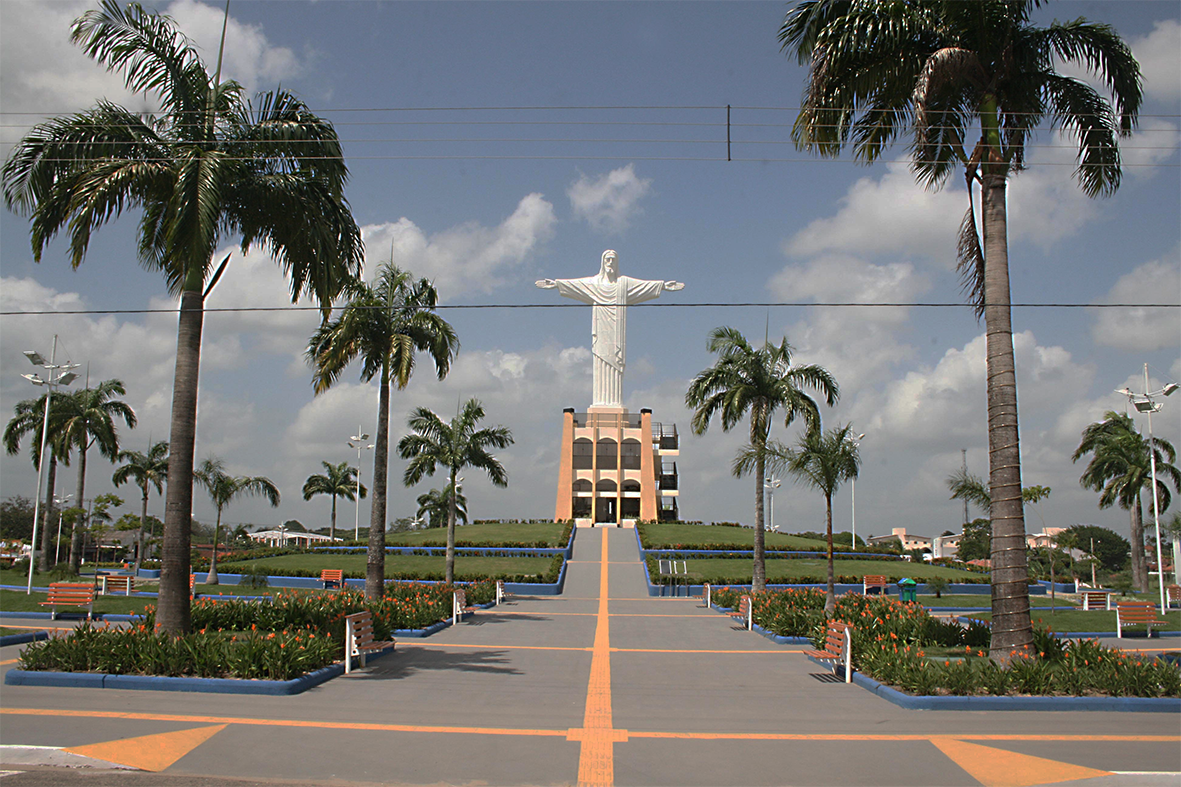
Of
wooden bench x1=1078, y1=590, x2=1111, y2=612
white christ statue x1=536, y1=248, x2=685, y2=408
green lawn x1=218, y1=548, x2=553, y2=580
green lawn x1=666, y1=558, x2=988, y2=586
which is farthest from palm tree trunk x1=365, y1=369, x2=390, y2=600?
white christ statue x1=536, y1=248, x2=685, y2=408

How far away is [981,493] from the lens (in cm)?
2419

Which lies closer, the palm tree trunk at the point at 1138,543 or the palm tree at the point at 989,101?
the palm tree at the point at 989,101

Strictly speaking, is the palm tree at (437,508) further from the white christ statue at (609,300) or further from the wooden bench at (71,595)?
the wooden bench at (71,595)

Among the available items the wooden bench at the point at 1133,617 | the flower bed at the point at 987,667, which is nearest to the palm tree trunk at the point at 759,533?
the wooden bench at the point at 1133,617

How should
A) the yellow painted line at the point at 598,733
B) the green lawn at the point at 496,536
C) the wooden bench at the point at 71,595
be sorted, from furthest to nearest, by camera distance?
the green lawn at the point at 496,536 → the wooden bench at the point at 71,595 → the yellow painted line at the point at 598,733

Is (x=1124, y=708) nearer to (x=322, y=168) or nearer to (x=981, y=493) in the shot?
(x=322, y=168)

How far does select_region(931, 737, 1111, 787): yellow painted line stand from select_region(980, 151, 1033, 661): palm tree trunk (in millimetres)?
3497

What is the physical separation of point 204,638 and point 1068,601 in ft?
92.4

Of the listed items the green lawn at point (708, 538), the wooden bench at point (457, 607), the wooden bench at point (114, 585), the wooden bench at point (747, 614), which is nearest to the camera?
the wooden bench at point (747, 614)

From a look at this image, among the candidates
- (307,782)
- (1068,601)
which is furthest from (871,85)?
(1068,601)

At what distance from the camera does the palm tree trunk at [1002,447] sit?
10773 mm

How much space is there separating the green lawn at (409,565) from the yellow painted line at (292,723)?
21805mm

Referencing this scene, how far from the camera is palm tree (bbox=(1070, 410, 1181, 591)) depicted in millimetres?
32625

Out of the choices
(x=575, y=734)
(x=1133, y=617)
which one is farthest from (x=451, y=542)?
(x=1133, y=617)
